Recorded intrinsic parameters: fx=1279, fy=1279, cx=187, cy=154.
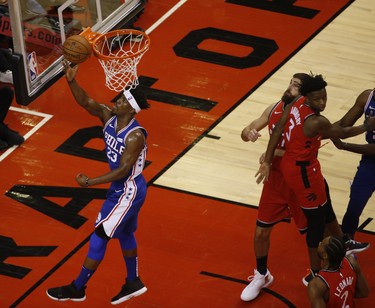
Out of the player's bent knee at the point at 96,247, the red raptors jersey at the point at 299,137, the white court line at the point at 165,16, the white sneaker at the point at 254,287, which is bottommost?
the white court line at the point at 165,16

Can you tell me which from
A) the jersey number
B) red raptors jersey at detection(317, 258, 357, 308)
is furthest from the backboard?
red raptors jersey at detection(317, 258, 357, 308)

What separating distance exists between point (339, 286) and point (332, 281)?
2.6 inches

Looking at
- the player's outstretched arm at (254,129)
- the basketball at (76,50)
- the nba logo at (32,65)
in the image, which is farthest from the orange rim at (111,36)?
the player's outstretched arm at (254,129)

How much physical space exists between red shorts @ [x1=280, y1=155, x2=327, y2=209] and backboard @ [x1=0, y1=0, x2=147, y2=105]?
152 inches

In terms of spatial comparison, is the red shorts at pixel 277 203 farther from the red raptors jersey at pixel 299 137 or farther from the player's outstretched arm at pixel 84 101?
the player's outstretched arm at pixel 84 101

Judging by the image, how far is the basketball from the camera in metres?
11.5

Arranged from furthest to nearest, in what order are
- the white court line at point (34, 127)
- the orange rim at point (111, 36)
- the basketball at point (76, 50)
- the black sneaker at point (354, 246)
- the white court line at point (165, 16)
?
the white court line at point (165, 16), the white court line at point (34, 127), the orange rim at point (111, 36), the basketball at point (76, 50), the black sneaker at point (354, 246)

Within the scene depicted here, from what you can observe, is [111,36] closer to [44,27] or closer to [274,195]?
[44,27]

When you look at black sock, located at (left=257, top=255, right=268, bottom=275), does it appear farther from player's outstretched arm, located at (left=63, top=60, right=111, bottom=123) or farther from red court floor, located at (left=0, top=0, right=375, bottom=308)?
player's outstretched arm, located at (left=63, top=60, right=111, bottom=123)

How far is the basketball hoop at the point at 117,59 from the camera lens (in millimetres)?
12925

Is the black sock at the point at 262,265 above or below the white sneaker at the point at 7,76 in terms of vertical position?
above

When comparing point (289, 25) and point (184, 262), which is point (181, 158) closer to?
point (184, 262)

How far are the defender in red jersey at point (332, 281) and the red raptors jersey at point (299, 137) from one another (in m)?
0.91

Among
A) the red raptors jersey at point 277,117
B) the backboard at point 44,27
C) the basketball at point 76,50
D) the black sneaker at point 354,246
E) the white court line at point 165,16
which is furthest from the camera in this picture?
the white court line at point 165,16
